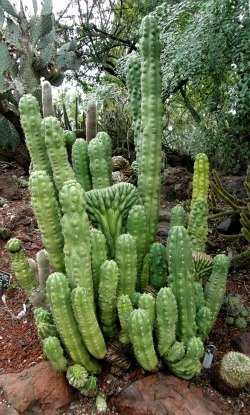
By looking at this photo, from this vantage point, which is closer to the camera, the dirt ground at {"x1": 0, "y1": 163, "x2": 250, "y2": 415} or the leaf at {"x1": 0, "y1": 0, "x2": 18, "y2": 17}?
the dirt ground at {"x1": 0, "y1": 163, "x2": 250, "y2": 415}

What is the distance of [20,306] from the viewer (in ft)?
11.3

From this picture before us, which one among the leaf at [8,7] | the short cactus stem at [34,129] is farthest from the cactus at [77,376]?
the leaf at [8,7]

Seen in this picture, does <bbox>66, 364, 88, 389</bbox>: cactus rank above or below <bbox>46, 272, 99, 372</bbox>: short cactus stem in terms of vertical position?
below

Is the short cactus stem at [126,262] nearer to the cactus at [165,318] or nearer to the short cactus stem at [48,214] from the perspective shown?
the cactus at [165,318]

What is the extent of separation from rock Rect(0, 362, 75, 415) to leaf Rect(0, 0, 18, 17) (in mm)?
4315

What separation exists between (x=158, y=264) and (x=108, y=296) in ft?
1.35

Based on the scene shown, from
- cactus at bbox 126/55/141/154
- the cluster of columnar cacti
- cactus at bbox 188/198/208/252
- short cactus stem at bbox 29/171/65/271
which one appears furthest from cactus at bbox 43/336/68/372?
cactus at bbox 126/55/141/154

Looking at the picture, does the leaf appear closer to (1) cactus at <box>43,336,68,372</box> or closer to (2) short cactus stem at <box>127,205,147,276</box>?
(2) short cactus stem at <box>127,205,147,276</box>

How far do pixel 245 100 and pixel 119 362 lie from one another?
2711 millimetres

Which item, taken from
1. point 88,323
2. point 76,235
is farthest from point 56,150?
point 88,323

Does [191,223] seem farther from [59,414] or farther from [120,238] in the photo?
[59,414]

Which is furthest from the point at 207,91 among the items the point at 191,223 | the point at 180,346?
the point at 180,346

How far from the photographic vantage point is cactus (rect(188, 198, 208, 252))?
2.96 meters

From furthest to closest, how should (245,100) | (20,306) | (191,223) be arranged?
(245,100) → (20,306) → (191,223)
